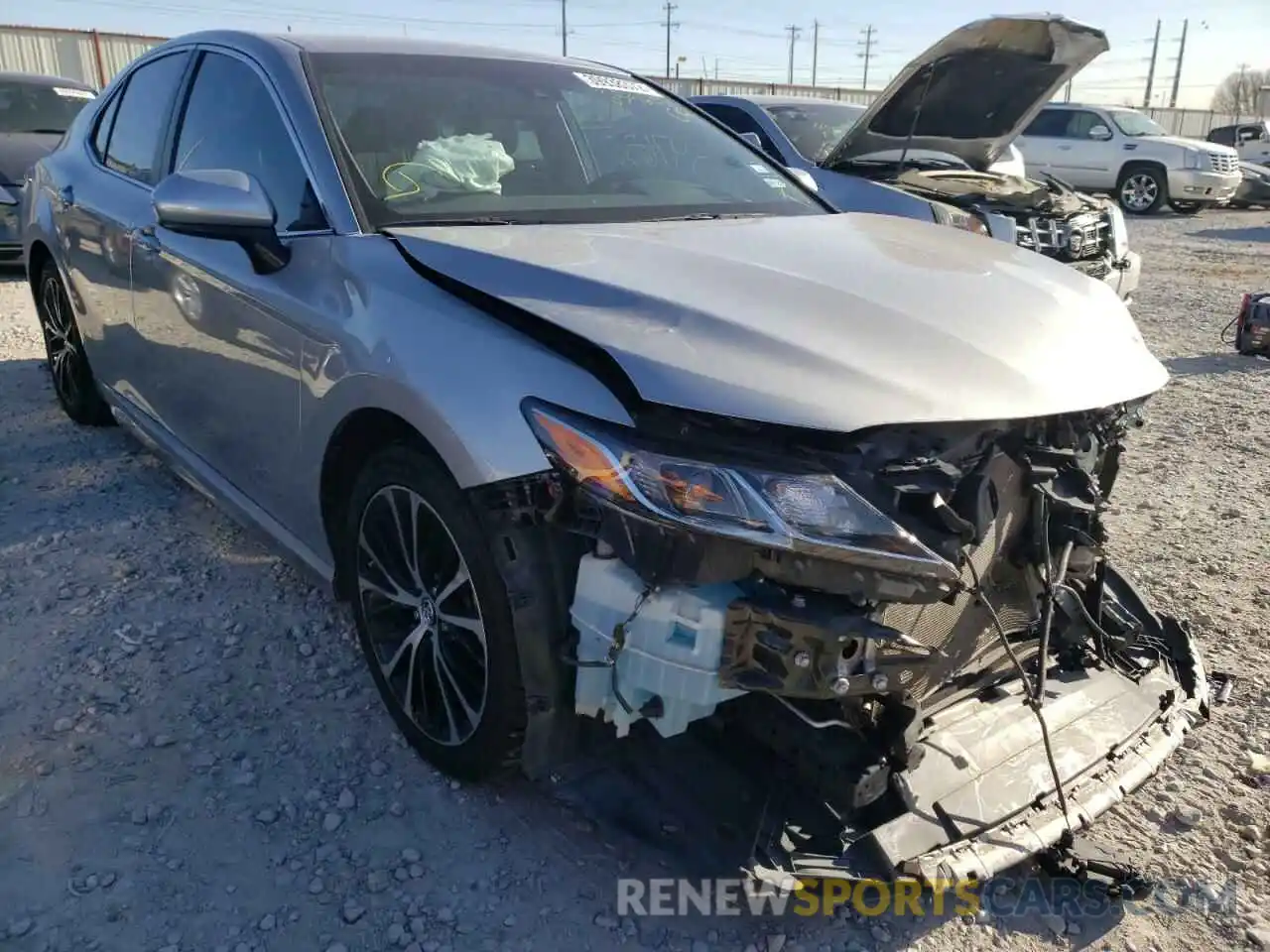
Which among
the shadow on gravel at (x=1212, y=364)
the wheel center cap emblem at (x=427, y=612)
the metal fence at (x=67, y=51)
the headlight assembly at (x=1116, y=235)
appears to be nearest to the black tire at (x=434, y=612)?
the wheel center cap emblem at (x=427, y=612)

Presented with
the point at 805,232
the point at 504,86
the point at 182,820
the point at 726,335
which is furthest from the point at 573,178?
the point at 182,820

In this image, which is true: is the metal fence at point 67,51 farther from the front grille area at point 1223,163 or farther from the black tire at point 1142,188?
the front grille area at point 1223,163

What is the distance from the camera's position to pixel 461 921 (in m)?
2.08

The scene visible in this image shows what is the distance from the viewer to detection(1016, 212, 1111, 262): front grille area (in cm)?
668

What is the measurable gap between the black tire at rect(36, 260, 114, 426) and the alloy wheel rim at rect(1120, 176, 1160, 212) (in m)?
17.7

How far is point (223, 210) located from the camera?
2494mm

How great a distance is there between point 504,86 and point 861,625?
218 centimetres

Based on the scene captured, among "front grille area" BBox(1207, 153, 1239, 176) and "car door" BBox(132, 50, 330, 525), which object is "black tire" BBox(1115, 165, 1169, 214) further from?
"car door" BBox(132, 50, 330, 525)

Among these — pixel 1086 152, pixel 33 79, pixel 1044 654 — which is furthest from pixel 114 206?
pixel 1086 152

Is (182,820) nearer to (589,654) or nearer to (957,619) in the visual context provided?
(589,654)

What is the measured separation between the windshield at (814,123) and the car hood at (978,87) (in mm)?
981

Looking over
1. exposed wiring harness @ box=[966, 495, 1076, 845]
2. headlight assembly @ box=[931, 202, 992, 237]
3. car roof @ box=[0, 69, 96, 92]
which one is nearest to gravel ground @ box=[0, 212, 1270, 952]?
exposed wiring harness @ box=[966, 495, 1076, 845]

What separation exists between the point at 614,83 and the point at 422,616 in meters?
2.06

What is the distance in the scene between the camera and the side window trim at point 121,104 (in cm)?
350
